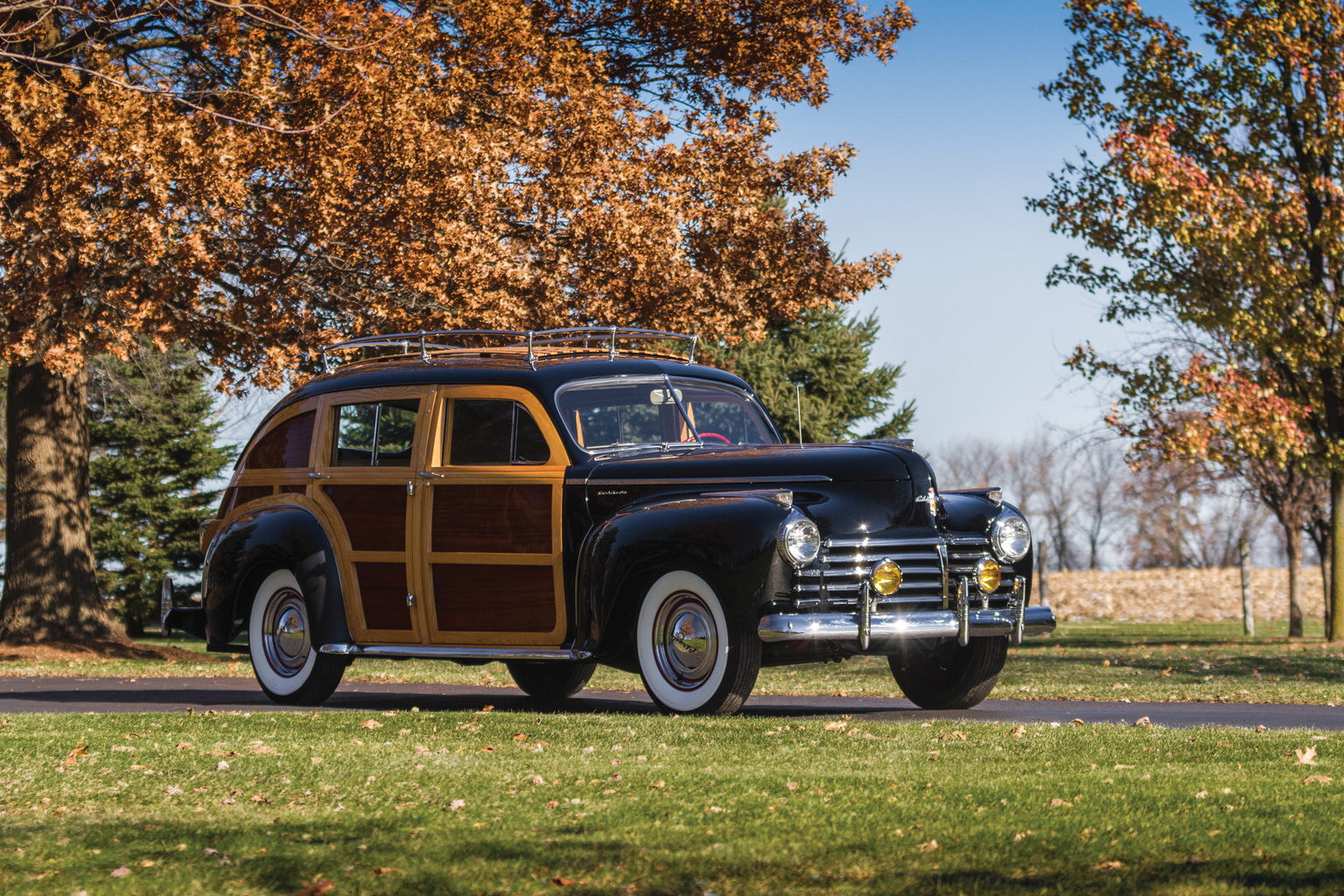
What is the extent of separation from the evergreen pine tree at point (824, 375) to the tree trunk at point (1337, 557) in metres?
16.1

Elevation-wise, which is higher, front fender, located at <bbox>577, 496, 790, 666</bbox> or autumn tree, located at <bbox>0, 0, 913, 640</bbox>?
autumn tree, located at <bbox>0, 0, 913, 640</bbox>

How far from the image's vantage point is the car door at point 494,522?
9.54 m

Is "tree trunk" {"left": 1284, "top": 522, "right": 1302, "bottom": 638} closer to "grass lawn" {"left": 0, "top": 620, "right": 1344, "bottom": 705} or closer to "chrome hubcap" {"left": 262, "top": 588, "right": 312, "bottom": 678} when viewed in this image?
"grass lawn" {"left": 0, "top": 620, "right": 1344, "bottom": 705}

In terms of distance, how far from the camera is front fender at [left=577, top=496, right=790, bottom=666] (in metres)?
8.52

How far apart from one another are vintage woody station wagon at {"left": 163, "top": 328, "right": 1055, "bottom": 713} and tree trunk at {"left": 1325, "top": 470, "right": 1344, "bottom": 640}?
627 inches

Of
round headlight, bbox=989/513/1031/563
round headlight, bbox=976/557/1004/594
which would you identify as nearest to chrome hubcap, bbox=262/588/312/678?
round headlight, bbox=976/557/1004/594

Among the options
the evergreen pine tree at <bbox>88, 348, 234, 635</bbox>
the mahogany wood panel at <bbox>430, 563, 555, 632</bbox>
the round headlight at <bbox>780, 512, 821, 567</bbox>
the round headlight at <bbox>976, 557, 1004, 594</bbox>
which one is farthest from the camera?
the evergreen pine tree at <bbox>88, 348, 234, 635</bbox>

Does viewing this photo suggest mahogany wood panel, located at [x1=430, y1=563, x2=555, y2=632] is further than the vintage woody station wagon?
Yes

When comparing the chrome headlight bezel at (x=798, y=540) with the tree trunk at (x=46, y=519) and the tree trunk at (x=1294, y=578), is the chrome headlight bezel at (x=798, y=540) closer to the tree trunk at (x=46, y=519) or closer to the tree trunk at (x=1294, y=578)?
the tree trunk at (x=46, y=519)

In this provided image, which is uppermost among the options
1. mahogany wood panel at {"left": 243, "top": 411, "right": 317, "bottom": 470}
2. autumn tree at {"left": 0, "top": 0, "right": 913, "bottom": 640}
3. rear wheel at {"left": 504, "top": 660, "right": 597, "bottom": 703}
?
autumn tree at {"left": 0, "top": 0, "right": 913, "bottom": 640}

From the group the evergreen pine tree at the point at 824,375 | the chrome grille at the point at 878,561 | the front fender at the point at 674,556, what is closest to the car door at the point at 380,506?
the front fender at the point at 674,556

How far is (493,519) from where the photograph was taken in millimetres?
9703

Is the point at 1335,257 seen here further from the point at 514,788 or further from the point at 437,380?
the point at 514,788

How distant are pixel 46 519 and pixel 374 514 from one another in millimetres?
11697
